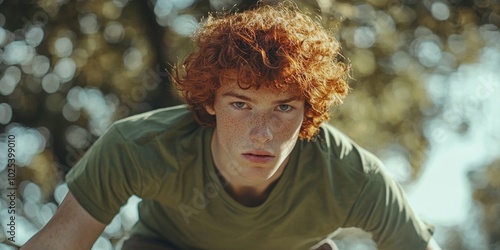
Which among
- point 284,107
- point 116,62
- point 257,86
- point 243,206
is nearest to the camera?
point 257,86

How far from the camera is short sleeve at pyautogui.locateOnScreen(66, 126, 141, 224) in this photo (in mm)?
3488

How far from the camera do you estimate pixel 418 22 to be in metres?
8.34

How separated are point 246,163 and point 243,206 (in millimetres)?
298

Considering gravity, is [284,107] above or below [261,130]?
above

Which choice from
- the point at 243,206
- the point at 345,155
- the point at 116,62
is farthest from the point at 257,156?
the point at 116,62

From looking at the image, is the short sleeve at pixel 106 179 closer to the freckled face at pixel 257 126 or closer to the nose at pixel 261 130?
the freckled face at pixel 257 126

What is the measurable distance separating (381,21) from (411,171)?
1.80 meters

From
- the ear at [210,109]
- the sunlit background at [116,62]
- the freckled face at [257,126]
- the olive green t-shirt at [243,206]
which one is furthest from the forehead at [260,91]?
the sunlit background at [116,62]

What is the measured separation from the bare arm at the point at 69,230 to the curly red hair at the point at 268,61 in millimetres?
602

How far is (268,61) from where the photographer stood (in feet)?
11.0

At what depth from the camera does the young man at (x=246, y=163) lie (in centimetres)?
339

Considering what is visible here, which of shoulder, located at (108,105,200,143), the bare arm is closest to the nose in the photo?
shoulder, located at (108,105,200,143)

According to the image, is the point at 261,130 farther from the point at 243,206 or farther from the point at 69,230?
the point at 69,230

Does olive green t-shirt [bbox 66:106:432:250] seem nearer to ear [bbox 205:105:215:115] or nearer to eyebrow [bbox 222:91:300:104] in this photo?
ear [bbox 205:105:215:115]
